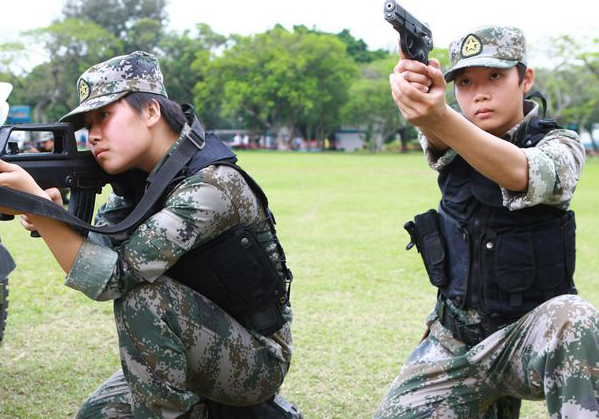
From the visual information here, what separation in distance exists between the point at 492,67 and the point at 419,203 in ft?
34.0

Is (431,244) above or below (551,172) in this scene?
below

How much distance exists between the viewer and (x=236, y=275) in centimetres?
259

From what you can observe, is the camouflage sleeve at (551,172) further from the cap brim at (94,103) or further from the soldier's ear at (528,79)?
the cap brim at (94,103)

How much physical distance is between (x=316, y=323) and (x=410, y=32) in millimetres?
3049

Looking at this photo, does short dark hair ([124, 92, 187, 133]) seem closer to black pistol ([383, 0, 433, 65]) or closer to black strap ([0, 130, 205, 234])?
black strap ([0, 130, 205, 234])

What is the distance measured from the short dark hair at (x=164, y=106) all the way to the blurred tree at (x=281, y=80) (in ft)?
154

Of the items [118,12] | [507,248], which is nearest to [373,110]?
[118,12]

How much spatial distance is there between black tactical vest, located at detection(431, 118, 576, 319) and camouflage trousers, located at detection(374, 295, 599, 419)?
100 millimetres

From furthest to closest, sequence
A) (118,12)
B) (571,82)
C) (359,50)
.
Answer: (359,50) < (118,12) < (571,82)

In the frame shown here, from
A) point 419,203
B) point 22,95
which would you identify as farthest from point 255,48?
point 419,203

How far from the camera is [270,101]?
50781mm

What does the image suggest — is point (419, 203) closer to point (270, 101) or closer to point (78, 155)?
point (78, 155)

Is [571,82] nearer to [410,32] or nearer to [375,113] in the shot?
[375,113]

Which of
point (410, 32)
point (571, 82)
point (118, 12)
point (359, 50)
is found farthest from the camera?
point (359, 50)
